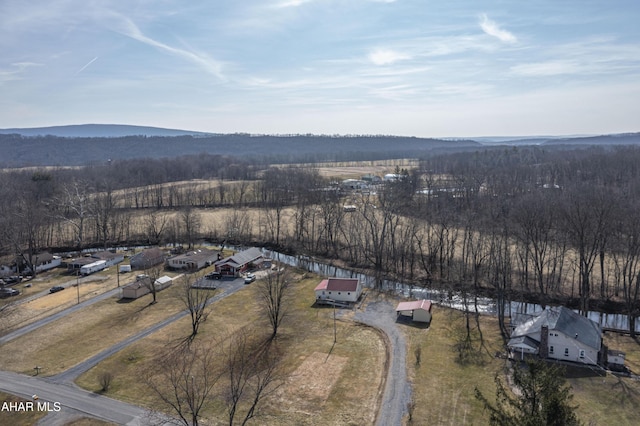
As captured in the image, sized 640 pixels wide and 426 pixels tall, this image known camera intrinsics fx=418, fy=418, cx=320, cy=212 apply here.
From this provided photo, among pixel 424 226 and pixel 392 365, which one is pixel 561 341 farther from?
pixel 424 226

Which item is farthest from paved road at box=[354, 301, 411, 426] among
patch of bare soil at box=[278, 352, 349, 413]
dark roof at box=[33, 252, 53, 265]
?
dark roof at box=[33, 252, 53, 265]

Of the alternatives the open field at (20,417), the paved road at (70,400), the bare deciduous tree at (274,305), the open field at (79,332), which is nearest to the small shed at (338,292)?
the bare deciduous tree at (274,305)

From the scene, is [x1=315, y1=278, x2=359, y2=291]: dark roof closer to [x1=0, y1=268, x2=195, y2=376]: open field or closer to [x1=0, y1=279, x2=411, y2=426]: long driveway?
[x1=0, y1=279, x2=411, y2=426]: long driveway

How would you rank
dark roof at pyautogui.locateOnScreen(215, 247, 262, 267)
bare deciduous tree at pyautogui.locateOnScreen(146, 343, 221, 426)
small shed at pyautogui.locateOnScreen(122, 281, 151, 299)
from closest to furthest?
bare deciduous tree at pyautogui.locateOnScreen(146, 343, 221, 426)
small shed at pyautogui.locateOnScreen(122, 281, 151, 299)
dark roof at pyautogui.locateOnScreen(215, 247, 262, 267)

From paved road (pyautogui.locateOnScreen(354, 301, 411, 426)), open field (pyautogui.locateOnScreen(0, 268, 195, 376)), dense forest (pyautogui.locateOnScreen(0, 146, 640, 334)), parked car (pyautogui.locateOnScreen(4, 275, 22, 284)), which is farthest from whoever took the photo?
parked car (pyautogui.locateOnScreen(4, 275, 22, 284))

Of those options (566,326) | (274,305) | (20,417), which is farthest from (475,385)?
(20,417)

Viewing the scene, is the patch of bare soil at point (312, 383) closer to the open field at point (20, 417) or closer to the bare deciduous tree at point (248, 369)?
the bare deciduous tree at point (248, 369)
